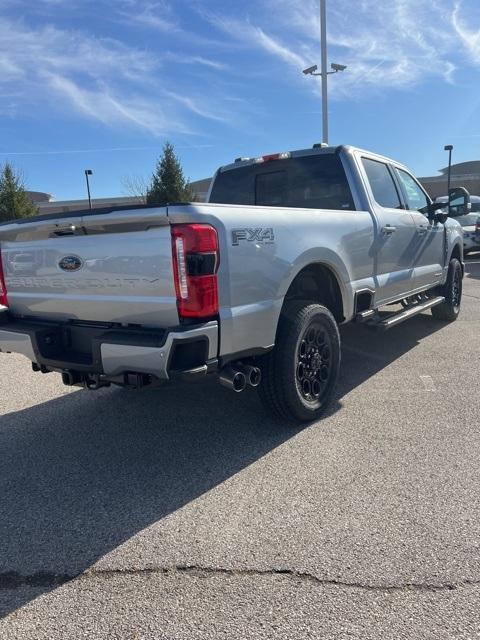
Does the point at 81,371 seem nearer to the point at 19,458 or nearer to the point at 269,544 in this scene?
the point at 19,458

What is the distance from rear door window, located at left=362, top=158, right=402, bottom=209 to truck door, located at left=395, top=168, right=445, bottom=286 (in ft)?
0.96

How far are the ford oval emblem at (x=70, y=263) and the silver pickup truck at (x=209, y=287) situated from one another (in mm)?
12

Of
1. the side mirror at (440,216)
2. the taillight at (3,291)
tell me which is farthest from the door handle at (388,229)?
the taillight at (3,291)

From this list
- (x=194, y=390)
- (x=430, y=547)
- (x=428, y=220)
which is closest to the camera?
(x=430, y=547)

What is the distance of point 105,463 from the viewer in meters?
3.51

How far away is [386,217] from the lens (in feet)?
16.5

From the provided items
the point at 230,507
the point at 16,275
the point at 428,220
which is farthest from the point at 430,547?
the point at 428,220

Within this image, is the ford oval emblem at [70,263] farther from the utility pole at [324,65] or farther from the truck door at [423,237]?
the utility pole at [324,65]

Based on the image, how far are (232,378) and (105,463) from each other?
1.17 metres

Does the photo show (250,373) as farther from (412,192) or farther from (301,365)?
(412,192)

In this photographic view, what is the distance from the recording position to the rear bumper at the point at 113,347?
9.22 ft

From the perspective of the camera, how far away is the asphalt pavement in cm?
212

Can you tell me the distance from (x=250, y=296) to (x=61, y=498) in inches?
65.4

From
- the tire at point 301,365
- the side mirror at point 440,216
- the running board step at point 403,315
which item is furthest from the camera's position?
the side mirror at point 440,216
